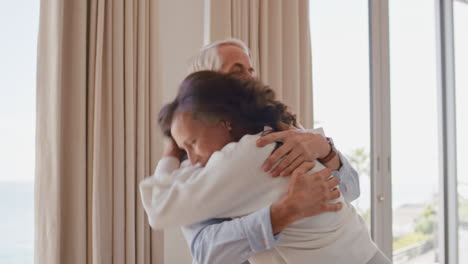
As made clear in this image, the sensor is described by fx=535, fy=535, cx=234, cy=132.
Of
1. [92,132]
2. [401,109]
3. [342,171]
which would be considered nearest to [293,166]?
[342,171]

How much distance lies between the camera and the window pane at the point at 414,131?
401 centimetres

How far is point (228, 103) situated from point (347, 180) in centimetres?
45

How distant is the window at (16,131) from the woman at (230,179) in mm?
1126

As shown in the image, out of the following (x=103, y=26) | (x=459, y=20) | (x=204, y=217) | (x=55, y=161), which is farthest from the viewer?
(x=459, y=20)

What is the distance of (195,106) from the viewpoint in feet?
4.13

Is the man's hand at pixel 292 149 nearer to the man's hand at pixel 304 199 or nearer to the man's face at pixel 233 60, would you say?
the man's hand at pixel 304 199

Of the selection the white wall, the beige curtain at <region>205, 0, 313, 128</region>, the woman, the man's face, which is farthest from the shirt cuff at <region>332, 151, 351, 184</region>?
the beige curtain at <region>205, 0, 313, 128</region>

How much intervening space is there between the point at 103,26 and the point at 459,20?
353cm

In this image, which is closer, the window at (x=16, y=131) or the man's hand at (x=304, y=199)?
the man's hand at (x=304, y=199)

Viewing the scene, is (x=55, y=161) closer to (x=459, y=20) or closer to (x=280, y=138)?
(x=280, y=138)

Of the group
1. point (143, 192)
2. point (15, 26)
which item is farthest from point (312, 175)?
point (15, 26)

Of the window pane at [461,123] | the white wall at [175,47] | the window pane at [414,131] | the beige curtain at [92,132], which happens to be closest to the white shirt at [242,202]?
the beige curtain at [92,132]

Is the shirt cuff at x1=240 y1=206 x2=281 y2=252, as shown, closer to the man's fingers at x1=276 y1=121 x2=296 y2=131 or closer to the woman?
the woman

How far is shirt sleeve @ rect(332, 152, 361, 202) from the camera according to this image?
4.83 ft
